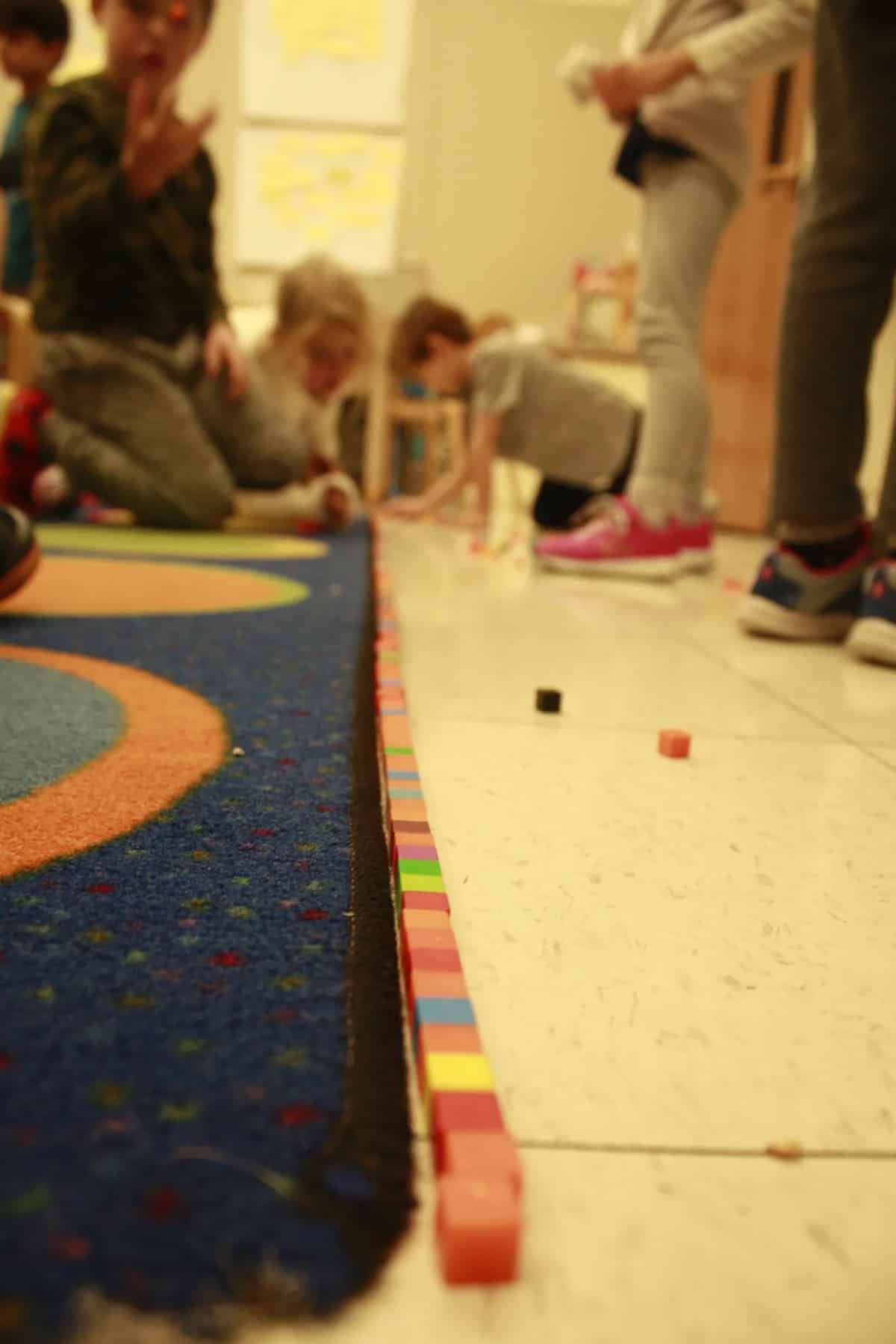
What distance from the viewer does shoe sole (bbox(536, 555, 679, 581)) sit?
1.90m

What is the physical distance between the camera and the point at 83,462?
7.02 feet

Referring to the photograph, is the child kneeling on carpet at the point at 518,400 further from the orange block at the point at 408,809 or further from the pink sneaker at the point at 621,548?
the orange block at the point at 408,809

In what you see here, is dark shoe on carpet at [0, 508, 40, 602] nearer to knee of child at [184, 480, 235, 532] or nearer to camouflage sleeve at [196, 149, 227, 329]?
knee of child at [184, 480, 235, 532]

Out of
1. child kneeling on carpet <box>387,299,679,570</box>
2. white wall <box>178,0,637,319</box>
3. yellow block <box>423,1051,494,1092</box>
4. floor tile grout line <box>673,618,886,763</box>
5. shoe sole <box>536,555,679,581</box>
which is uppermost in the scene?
white wall <box>178,0,637,319</box>

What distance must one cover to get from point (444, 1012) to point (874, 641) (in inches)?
36.9

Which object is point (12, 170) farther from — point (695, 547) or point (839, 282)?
point (839, 282)

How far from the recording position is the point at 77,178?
201 cm

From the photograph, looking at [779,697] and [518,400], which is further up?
[518,400]

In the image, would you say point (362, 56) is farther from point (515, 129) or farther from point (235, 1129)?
point (235, 1129)

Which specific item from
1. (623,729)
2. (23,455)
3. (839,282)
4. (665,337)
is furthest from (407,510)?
(623,729)

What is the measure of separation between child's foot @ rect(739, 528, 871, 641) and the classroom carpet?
2.21 feet

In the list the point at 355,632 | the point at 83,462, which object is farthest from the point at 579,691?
the point at 83,462

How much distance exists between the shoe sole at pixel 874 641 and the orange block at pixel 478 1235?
100 cm

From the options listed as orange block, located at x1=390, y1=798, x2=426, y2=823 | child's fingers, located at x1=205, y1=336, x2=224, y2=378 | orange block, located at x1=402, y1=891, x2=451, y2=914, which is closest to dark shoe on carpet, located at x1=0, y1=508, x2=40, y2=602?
orange block, located at x1=390, y1=798, x2=426, y2=823
